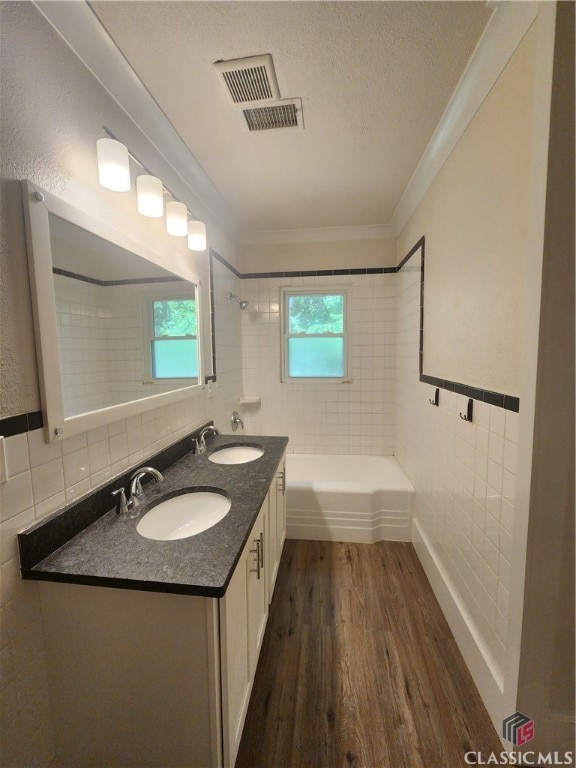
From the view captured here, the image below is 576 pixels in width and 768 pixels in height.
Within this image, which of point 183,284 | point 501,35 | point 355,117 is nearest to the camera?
point 501,35

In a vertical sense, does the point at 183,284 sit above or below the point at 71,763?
above

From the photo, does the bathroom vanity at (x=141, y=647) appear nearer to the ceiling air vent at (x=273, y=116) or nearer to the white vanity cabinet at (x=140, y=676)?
the white vanity cabinet at (x=140, y=676)

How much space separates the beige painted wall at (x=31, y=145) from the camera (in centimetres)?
79

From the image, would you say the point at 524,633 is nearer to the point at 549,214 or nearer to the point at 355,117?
the point at 549,214

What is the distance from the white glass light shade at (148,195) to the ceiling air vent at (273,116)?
1.83 feet

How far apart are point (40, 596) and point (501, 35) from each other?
7.57 ft

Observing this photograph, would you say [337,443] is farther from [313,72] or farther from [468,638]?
[313,72]

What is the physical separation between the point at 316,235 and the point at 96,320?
2.35 m

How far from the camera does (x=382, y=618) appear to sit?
1628 millimetres

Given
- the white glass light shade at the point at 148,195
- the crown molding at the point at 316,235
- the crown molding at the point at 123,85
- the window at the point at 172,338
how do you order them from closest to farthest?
the crown molding at the point at 123,85, the white glass light shade at the point at 148,195, the window at the point at 172,338, the crown molding at the point at 316,235

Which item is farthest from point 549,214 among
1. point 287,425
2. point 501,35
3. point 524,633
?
point 287,425

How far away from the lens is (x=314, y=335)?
3.09m

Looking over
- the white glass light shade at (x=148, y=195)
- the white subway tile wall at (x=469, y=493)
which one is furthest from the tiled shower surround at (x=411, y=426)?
the white glass light shade at (x=148, y=195)

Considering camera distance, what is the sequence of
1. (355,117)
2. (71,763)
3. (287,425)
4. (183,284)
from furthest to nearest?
(287,425), (183,284), (355,117), (71,763)
